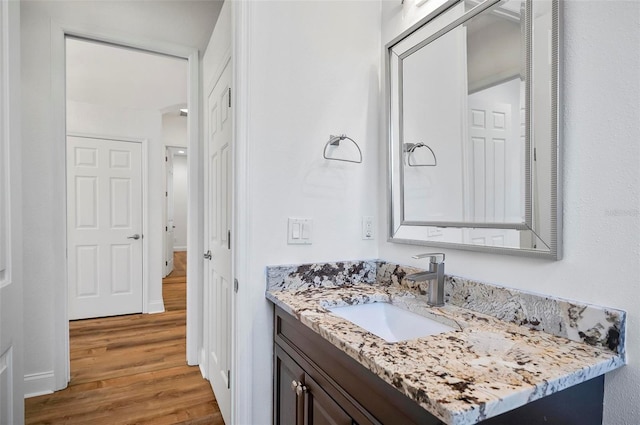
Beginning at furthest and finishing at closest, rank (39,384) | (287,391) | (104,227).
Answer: (104,227)
(39,384)
(287,391)

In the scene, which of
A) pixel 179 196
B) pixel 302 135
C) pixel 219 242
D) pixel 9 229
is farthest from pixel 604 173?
pixel 179 196

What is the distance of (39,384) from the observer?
215 cm

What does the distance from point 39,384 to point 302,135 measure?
91.3 inches

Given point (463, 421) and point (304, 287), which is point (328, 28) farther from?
point (463, 421)

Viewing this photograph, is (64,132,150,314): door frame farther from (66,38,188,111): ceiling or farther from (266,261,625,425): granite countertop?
(266,261,625,425): granite countertop

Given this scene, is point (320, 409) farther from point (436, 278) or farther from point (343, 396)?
point (436, 278)

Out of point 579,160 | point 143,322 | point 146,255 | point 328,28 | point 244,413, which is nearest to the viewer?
point 579,160

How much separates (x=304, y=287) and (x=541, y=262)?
2.80ft

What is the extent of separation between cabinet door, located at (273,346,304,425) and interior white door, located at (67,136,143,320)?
3.06m

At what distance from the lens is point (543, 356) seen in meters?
0.79

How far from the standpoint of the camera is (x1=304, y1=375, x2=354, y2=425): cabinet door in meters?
0.93

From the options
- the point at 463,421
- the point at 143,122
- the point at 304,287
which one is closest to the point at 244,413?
the point at 304,287

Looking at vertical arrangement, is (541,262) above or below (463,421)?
above

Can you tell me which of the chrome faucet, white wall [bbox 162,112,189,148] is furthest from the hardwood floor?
white wall [bbox 162,112,189,148]
